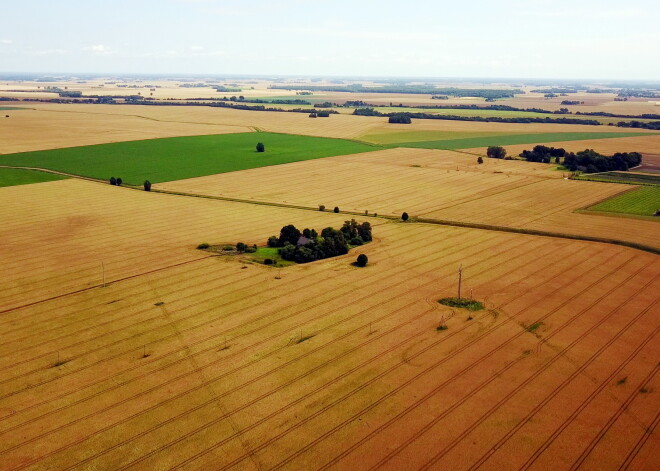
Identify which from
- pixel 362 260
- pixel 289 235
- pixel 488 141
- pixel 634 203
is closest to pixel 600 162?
pixel 634 203

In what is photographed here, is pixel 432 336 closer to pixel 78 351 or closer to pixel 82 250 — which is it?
pixel 78 351

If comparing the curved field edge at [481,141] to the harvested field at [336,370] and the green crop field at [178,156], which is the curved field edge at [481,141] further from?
the harvested field at [336,370]

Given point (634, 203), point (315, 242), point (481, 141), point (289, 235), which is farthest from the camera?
point (481, 141)

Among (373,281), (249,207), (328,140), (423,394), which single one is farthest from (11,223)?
(328,140)

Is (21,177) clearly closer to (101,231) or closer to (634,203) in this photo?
(101,231)

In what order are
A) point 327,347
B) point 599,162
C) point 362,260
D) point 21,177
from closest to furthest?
point 327,347, point 362,260, point 21,177, point 599,162

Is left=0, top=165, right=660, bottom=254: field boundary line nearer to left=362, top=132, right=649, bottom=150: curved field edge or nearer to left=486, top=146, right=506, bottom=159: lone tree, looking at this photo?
left=486, top=146, right=506, bottom=159: lone tree
